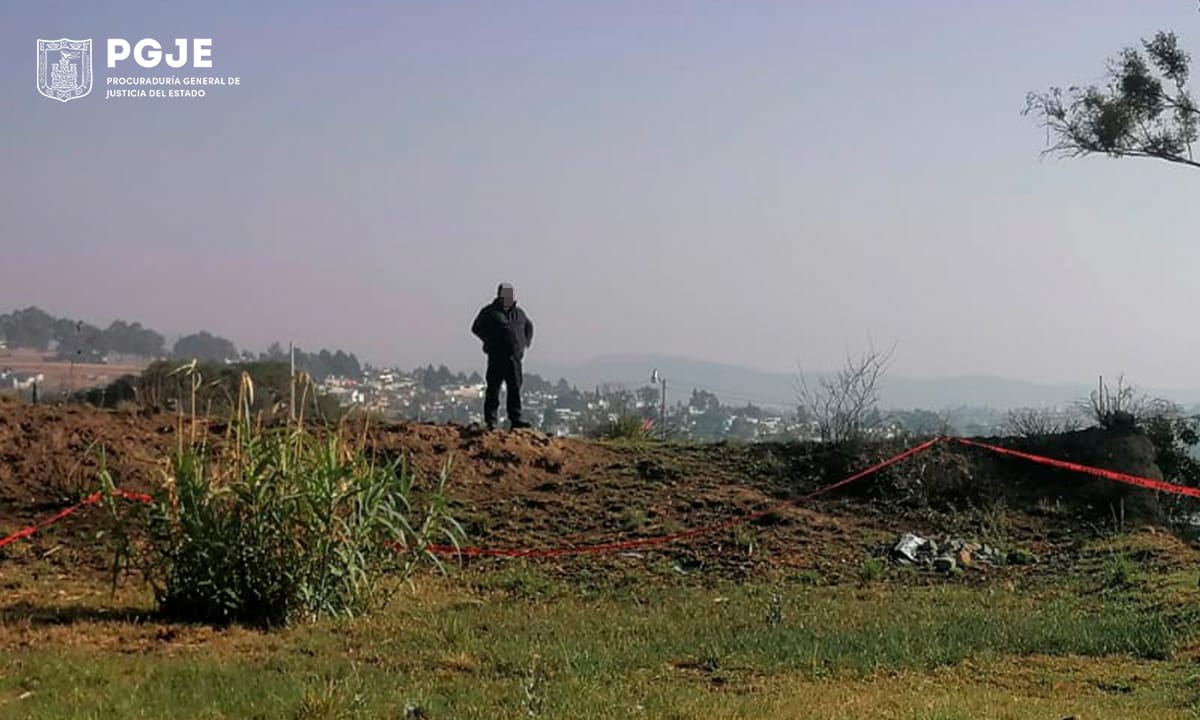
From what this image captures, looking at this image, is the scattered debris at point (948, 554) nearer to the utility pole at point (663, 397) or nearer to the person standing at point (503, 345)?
the person standing at point (503, 345)

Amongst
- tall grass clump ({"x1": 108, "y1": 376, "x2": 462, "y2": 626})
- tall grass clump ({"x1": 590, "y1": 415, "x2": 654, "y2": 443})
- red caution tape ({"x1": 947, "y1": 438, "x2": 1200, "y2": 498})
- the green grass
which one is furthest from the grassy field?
tall grass clump ({"x1": 590, "y1": 415, "x2": 654, "y2": 443})

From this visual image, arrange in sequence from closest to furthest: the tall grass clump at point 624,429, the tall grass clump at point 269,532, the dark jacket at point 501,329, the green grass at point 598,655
Answer: the green grass at point 598,655 < the tall grass clump at point 269,532 < the dark jacket at point 501,329 < the tall grass clump at point 624,429

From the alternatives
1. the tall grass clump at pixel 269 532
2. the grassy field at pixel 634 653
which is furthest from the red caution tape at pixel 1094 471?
the tall grass clump at pixel 269 532

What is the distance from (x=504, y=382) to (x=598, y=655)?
369 inches

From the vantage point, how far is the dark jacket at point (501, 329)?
16.8 metres

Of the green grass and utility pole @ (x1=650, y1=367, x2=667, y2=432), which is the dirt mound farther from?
utility pole @ (x1=650, y1=367, x2=667, y2=432)

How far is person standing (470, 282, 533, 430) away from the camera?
16.8 m

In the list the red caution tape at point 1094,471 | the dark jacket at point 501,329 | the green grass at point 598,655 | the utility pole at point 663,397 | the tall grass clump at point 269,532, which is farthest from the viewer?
the utility pole at point 663,397

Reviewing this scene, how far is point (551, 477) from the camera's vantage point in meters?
15.2

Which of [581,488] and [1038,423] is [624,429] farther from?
[1038,423]

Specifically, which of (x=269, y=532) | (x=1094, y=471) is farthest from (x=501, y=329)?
(x=269, y=532)

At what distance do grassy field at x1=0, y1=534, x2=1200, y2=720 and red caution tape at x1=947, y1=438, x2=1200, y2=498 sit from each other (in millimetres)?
3022

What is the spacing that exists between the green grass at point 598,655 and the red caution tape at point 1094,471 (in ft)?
12.1

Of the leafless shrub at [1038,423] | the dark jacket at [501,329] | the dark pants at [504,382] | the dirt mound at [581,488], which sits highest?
the dark jacket at [501,329]
